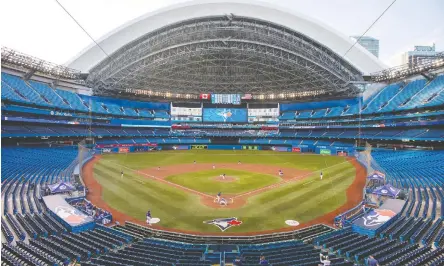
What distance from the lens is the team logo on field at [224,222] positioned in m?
23.6

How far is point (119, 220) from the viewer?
24.8 metres

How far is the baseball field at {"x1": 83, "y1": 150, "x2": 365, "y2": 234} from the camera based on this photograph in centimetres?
2495

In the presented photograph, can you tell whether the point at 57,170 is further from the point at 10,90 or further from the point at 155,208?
the point at 10,90

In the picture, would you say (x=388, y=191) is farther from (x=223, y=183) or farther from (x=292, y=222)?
(x=223, y=183)

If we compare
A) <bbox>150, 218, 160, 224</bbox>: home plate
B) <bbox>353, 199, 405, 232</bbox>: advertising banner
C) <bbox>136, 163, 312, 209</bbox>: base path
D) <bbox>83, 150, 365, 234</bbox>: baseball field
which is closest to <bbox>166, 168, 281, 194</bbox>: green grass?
<bbox>83, 150, 365, 234</bbox>: baseball field

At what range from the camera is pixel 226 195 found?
32000mm

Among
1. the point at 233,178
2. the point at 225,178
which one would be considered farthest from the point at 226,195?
the point at 233,178

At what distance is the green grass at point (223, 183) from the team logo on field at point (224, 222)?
27.4 ft

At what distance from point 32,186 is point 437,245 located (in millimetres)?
35386

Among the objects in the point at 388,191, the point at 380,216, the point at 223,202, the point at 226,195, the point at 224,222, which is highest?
the point at 388,191

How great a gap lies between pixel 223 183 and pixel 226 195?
227 inches

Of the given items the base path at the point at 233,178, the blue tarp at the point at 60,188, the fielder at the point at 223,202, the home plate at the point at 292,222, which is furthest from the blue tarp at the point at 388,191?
the blue tarp at the point at 60,188

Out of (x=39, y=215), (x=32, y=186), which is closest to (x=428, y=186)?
(x=39, y=215)

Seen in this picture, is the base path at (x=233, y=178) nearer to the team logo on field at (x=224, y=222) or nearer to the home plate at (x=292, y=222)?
the team logo on field at (x=224, y=222)
